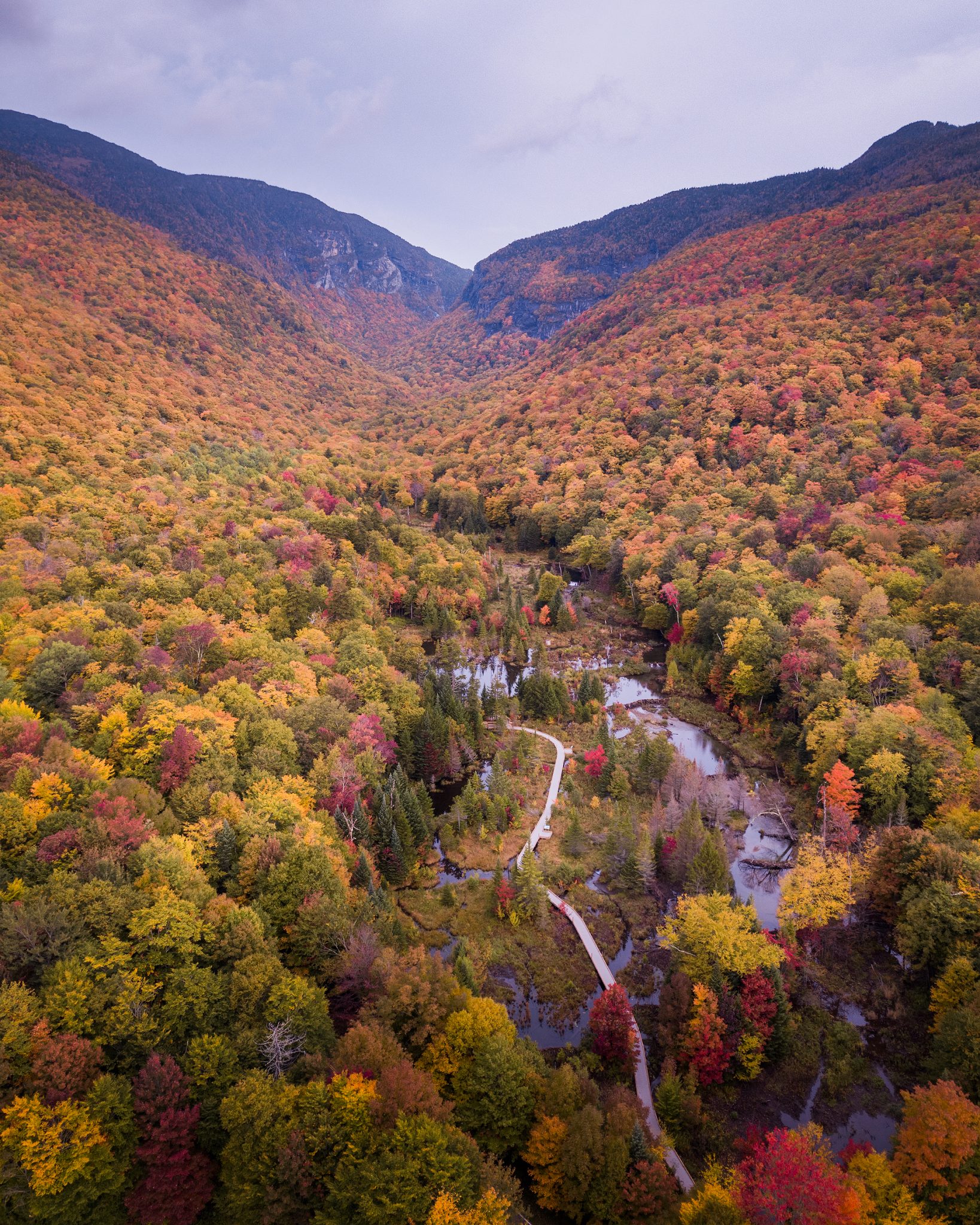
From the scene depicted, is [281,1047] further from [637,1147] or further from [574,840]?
[574,840]

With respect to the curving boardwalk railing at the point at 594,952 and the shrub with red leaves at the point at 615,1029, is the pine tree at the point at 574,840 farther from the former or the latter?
the shrub with red leaves at the point at 615,1029

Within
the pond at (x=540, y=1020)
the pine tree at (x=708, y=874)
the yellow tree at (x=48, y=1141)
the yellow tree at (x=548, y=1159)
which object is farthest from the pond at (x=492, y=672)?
the yellow tree at (x=48, y=1141)

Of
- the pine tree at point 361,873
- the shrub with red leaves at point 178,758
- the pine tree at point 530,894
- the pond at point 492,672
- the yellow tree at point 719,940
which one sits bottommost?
the pond at point 492,672

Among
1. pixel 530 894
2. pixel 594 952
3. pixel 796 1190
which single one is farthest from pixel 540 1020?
pixel 796 1190

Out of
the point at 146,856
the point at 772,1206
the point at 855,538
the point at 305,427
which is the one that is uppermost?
the point at 305,427

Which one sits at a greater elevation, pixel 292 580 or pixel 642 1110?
pixel 292 580

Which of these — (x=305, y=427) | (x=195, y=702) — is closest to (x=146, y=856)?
(x=195, y=702)

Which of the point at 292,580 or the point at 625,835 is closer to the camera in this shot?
the point at 625,835

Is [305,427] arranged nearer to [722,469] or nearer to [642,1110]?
[722,469]
